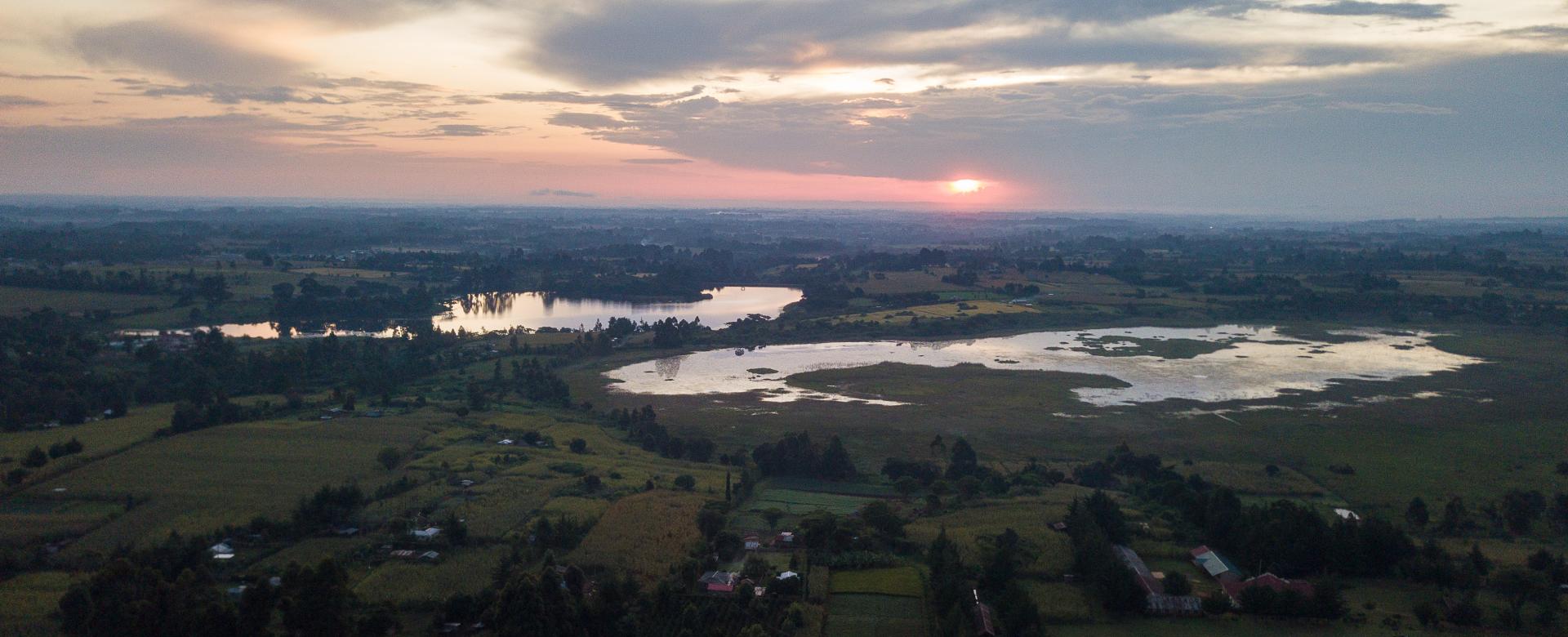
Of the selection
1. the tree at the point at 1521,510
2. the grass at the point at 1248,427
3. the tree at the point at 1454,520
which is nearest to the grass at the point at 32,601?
the grass at the point at 1248,427

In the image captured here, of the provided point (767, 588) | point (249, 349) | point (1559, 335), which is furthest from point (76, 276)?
point (1559, 335)

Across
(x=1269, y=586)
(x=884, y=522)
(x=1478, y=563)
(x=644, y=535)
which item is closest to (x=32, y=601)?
(x=644, y=535)

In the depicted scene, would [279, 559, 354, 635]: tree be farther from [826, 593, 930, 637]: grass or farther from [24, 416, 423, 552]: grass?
[826, 593, 930, 637]: grass

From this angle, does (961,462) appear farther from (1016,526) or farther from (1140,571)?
(1140,571)

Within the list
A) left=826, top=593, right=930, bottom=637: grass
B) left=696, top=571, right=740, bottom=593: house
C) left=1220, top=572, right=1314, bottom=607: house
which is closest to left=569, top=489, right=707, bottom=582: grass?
left=696, top=571, right=740, bottom=593: house

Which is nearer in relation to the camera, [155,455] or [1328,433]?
[155,455]

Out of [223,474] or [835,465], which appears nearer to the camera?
[223,474]

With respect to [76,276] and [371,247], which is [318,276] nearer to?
[76,276]
